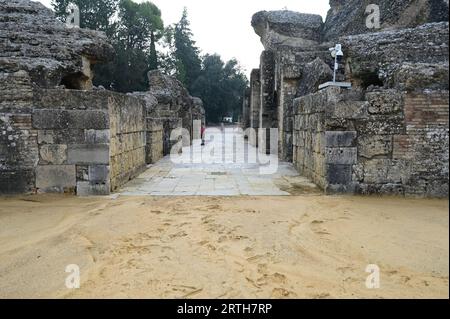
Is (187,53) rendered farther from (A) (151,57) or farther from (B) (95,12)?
(B) (95,12)

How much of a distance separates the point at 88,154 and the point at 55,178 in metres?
0.65

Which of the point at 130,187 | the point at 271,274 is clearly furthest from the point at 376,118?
the point at 130,187

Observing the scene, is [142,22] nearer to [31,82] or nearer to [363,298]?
[31,82]

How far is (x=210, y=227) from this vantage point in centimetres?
453

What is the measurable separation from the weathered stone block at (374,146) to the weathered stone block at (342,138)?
0.11 m

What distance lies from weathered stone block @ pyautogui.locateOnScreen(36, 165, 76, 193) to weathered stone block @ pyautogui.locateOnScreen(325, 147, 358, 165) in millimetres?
4143

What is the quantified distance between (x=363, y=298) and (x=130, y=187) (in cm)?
512

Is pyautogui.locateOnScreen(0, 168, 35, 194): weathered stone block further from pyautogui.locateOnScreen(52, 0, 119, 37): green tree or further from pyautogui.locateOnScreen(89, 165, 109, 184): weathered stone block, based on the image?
pyautogui.locateOnScreen(52, 0, 119, 37): green tree

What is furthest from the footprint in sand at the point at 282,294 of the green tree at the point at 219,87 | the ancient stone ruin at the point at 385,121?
the green tree at the point at 219,87

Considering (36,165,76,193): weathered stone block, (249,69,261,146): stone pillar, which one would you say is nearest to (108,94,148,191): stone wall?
(36,165,76,193): weathered stone block

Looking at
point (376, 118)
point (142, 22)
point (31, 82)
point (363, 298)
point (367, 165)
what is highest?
point (142, 22)

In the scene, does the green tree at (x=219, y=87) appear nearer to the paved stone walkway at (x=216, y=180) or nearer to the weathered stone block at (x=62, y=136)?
the paved stone walkway at (x=216, y=180)

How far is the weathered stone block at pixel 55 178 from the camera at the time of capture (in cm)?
618

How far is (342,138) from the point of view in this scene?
623cm
